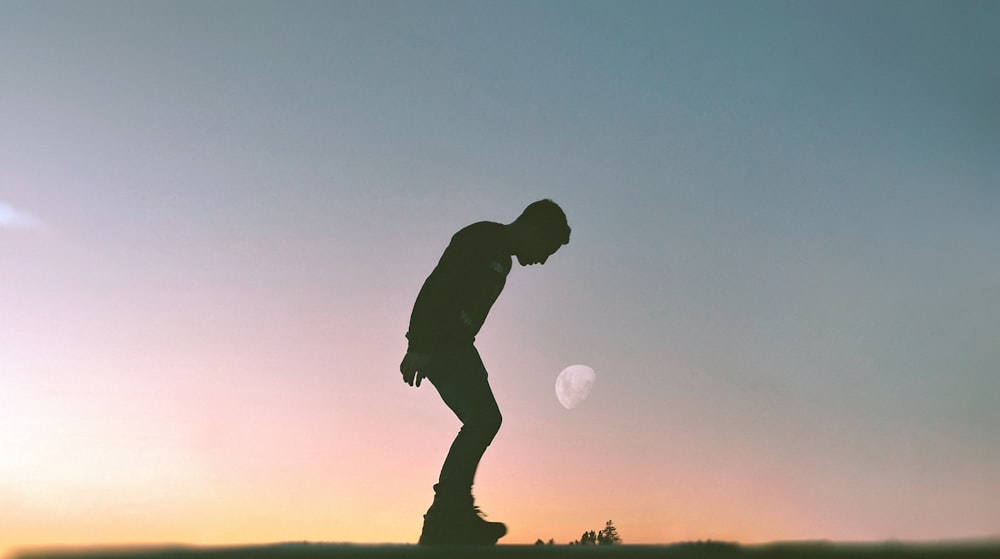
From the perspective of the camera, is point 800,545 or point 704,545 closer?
point 800,545

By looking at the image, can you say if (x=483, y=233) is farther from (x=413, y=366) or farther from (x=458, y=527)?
(x=458, y=527)

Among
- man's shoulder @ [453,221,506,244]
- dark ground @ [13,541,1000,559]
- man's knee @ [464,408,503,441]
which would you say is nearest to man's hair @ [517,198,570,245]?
man's shoulder @ [453,221,506,244]

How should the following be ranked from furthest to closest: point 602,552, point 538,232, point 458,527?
point 538,232 → point 458,527 → point 602,552

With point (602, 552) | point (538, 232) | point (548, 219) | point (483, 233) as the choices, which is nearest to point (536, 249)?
point (538, 232)

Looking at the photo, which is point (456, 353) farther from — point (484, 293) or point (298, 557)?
point (298, 557)

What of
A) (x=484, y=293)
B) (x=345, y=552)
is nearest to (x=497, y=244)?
(x=484, y=293)

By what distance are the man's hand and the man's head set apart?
1.02 metres

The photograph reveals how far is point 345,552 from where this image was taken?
4.29 metres

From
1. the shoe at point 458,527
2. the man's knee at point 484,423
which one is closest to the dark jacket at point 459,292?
the man's knee at point 484,423

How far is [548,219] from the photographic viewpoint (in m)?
6.52

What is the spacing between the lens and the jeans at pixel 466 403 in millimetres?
6070

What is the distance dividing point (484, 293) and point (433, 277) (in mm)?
365

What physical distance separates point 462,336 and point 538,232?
0.91m

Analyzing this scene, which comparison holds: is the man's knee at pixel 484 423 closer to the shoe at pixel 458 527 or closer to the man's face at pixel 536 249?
the shoe at pixel 458 527
